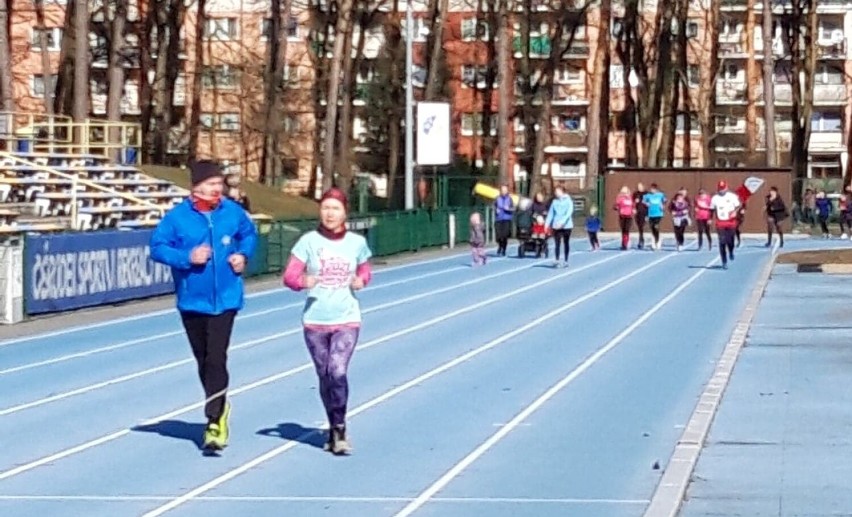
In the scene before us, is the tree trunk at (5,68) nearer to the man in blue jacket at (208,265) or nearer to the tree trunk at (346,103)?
the tree trunk at (346,103)

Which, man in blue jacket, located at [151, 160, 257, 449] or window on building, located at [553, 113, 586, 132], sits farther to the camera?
window on building, located at [553, 113, 586, 132]

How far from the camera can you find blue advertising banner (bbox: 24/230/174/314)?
26.7 m

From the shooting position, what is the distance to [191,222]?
12.6 meters

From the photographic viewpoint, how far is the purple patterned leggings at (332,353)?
41.4 feet

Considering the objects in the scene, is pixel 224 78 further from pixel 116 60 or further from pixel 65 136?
pixel 65 136

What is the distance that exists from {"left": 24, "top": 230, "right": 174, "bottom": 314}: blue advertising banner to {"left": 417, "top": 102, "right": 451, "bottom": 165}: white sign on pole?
24.1m

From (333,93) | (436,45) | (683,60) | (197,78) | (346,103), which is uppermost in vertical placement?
(683,60)

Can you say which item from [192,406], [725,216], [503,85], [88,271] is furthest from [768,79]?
[192,406]

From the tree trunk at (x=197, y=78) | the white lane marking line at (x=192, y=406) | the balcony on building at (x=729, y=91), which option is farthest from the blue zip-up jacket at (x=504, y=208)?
the balcony on building at (x=729, y=91)

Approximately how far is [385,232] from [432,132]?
9.22 metres

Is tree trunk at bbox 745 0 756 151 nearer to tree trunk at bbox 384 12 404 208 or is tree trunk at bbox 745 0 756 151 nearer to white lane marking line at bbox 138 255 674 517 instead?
tree trunk at bbox 384 12 404 208

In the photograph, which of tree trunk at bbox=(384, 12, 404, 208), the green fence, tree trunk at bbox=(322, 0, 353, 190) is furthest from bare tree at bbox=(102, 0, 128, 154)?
tree trunk at bbox=(384, 12, 404, 208)

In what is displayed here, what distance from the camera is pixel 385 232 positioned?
4722cm

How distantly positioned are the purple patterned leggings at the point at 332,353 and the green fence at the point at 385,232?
23347mm
